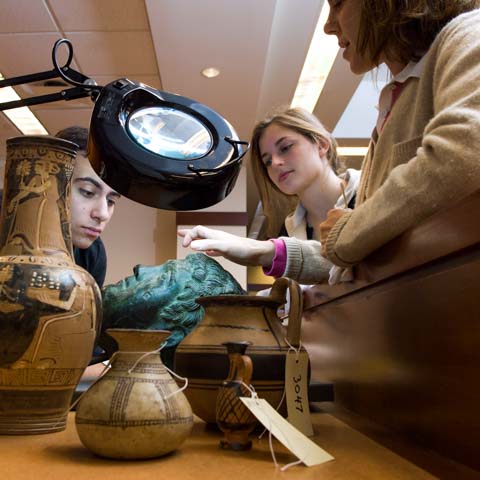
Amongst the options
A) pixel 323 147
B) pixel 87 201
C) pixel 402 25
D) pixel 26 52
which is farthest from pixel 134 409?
pixel 26 52

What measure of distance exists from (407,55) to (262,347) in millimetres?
614

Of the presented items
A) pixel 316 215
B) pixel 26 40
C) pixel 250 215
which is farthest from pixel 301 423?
pixel 250 215

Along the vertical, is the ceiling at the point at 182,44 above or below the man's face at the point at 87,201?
above

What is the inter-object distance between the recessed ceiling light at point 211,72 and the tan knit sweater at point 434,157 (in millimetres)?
3490

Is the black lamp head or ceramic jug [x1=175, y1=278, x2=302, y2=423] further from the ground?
the black lamp head

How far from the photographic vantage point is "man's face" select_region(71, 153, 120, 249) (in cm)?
165

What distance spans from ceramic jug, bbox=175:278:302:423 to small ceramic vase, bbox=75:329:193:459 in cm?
13

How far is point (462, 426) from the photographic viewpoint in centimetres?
56

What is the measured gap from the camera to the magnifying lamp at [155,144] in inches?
29.6

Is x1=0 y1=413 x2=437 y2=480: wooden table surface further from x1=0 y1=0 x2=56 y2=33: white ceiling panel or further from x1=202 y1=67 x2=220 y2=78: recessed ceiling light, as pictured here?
x1=202 y1=67 x2=220 y2=78: recessed ceiling light

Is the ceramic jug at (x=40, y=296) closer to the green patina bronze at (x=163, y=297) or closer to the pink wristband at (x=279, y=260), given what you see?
the green patina bronze at (x=163, y=297)

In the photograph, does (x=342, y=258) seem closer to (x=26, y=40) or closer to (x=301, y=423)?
(x=301, y=423)

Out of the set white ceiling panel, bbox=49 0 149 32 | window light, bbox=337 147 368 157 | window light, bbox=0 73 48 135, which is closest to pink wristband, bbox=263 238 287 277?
white ceiling panel, bbox=49 0 149 32

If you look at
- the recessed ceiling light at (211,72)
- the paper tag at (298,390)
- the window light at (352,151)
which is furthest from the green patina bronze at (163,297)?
the window light at (352,151)
